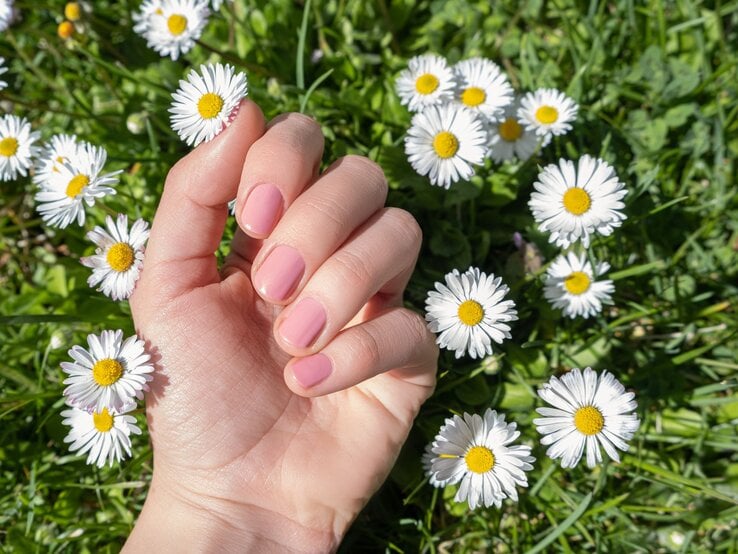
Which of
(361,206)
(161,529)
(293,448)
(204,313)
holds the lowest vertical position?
(161,529)

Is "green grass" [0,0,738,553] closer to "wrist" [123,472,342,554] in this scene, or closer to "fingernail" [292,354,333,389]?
"wrist" [123,472,342,554]

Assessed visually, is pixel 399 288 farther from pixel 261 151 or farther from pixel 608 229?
pixel 608 229

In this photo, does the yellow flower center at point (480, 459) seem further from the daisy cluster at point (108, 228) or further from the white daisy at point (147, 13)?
the white daisy at point (147, 13)

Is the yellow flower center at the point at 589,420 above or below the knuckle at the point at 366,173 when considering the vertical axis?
below

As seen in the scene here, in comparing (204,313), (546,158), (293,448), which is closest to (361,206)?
(204,313)

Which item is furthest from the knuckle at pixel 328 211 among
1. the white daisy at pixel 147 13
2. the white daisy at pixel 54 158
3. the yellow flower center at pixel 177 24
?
the white daisy at pixel 147 13

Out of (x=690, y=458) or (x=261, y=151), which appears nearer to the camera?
(x=261, y=151)

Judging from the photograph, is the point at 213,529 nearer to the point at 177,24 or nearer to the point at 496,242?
the point at 496,242

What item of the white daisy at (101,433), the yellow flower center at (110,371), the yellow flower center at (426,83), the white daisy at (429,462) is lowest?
the white daisy at (101,433)
